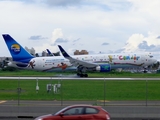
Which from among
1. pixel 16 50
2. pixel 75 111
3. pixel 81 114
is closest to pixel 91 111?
pixel 81 114

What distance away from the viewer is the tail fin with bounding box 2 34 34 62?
230 ft

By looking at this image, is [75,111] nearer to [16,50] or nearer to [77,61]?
[77,61]

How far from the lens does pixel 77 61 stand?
62.9 m

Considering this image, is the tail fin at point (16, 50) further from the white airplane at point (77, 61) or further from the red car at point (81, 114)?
the red car at point (81, 114)

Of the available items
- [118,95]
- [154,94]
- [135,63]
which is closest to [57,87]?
[118,95]

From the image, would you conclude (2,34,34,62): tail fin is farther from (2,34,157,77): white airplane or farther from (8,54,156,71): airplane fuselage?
(8,54,156,71): airplane fuselage

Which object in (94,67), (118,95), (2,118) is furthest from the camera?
(94,67)

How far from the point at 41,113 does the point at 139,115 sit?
521 centimetres

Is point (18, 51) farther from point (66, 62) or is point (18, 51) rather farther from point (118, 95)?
point (118, 95)

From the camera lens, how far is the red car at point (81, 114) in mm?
16672

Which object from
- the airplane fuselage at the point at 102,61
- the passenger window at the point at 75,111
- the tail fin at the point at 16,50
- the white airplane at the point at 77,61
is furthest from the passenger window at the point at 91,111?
the tail fin at the point at 16,50

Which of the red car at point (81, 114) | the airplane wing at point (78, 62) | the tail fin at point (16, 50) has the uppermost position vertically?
the tail fin at point (16, 50)

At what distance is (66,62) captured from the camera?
2640 inches

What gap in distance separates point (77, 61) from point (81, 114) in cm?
4594
